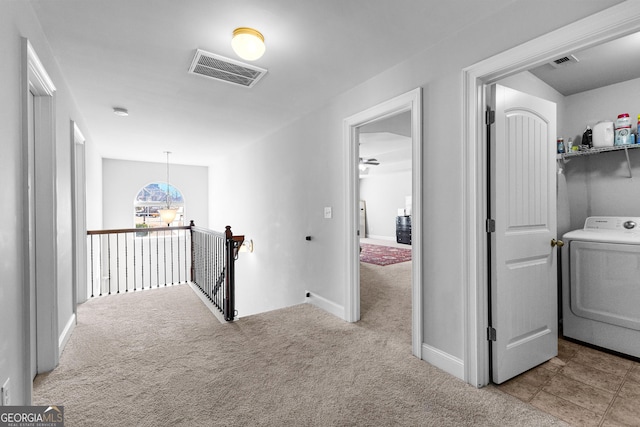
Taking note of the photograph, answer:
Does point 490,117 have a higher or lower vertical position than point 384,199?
higher

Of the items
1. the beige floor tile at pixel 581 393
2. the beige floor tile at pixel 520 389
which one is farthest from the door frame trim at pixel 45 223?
the beige floor tile at pixel 581 393

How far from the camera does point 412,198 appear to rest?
229 cm

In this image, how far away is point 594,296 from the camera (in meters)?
2.55

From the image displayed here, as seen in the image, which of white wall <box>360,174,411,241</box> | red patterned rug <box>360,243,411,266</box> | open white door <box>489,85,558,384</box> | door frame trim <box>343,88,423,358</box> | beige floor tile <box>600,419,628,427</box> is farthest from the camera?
white wall <box>360,174,411,241</box>

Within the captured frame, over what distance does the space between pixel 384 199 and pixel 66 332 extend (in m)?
8.92

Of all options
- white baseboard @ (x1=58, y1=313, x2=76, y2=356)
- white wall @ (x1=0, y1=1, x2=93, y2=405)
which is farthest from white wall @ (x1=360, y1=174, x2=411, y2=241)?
white wall @ (x1=0, y1=1, x2=93, y2=405)

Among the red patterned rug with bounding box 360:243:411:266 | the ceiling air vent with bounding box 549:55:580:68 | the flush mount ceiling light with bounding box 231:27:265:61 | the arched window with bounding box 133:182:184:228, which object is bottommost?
the red patterned rug with bounding box 360:243:411:266

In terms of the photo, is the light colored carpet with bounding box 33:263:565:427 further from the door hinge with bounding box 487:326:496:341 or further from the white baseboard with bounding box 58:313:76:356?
the door hinge with bounding box 487:326:496:341

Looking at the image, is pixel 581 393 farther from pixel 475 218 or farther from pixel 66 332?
pixel 66 332

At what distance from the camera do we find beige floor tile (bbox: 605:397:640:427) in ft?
5.57

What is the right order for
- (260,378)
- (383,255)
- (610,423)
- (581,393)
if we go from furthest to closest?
(383,255) → (260,378) → (581,393) → (610,423)

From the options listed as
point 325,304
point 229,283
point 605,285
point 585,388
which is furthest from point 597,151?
point 229,283

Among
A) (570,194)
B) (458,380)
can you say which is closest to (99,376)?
(458,380)

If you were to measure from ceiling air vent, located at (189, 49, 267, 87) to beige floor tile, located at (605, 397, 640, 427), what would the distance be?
3.35 meters
